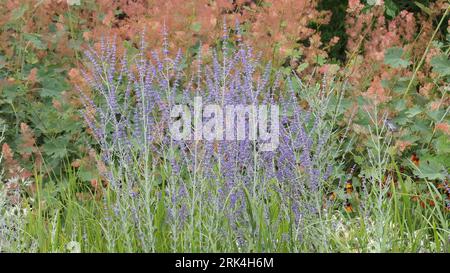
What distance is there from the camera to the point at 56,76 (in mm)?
5457

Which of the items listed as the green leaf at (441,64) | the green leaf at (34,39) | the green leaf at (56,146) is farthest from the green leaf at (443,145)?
the green leaf at (34,39)

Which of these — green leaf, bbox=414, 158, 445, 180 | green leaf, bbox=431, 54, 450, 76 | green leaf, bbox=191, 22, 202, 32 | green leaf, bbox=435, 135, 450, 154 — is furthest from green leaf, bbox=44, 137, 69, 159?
green leaf, bbox=431, 54, 450, 76

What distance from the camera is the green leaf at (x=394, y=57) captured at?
5266 millimetres

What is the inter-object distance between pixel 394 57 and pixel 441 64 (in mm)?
321

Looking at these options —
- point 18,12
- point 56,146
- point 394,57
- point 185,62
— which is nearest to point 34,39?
point 18,12

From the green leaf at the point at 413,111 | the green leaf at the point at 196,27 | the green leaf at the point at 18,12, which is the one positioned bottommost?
the green leaf at the point at 413,111

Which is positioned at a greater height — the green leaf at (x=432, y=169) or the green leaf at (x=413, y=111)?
the green leaf at (x=413, y=111)

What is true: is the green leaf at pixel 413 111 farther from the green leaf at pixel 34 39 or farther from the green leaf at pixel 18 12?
the green leaf at pixel 18 12

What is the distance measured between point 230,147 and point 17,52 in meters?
2.75

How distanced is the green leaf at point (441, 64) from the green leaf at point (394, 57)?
0.71 ft

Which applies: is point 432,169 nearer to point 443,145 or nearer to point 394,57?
point 443,145
